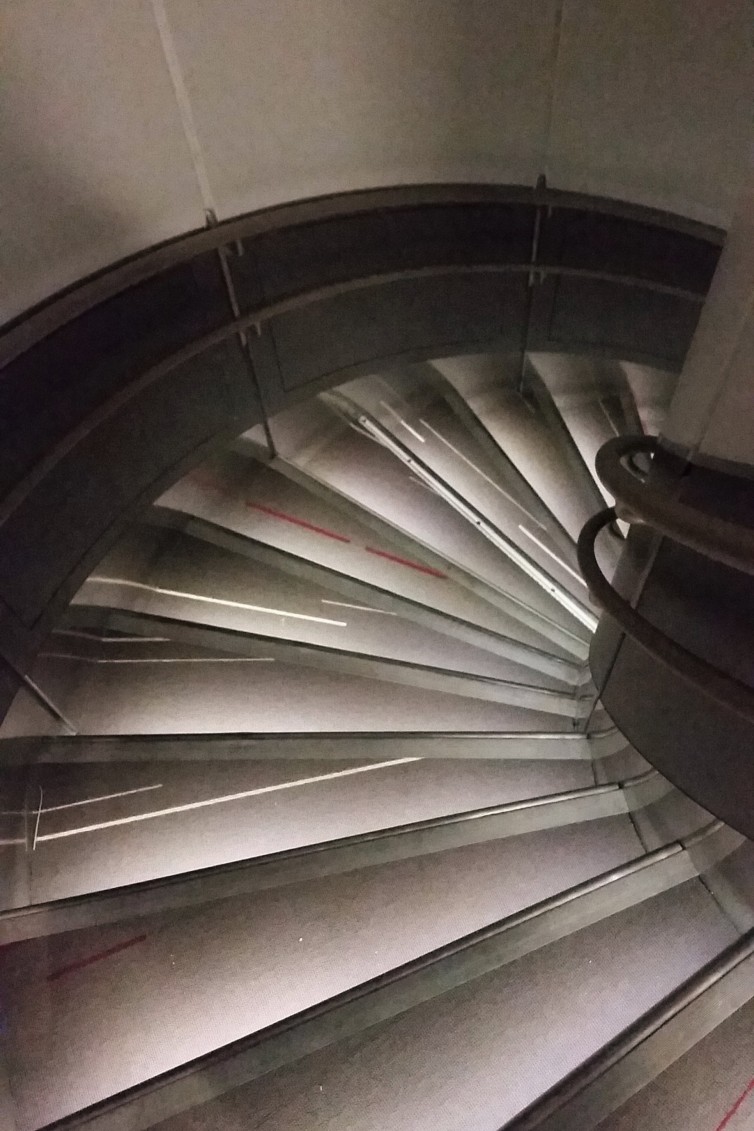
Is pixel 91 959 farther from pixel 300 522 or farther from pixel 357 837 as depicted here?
pixel 300 522

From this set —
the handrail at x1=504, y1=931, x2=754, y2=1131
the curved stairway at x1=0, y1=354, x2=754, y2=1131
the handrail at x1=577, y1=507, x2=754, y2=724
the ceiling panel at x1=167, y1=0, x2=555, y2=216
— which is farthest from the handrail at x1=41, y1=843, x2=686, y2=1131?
the ceiling panel at x1=167, y1=0, x2=555, y2=216

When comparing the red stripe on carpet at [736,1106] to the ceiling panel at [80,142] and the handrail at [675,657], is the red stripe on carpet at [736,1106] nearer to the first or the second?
the handrail at [675,657]

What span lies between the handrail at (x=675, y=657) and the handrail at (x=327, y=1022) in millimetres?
699

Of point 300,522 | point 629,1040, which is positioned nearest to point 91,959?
point 629,1040

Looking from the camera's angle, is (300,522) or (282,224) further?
(300,522)

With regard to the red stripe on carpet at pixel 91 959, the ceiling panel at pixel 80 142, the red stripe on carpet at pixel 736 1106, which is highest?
the ceiling panel at pixel 80 142

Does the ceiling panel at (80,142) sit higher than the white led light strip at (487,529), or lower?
higher

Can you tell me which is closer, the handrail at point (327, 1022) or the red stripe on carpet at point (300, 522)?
the handrail at point (327, 1022)

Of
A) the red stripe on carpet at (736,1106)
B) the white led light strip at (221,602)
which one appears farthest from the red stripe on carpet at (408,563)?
the red stripe on carpet at (736,1106)

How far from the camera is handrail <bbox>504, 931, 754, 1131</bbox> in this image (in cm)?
143

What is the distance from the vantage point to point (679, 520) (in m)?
1.18

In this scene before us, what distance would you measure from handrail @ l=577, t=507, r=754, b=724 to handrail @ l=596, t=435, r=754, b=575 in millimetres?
154

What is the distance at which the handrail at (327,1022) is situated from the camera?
1.49 metres

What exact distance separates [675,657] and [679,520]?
32 cm
